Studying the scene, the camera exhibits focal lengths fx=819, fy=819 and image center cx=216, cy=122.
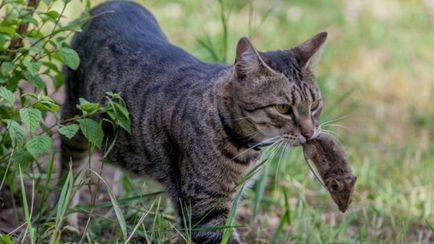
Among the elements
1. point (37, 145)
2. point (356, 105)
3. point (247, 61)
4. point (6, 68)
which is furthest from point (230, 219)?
point (356, 105)

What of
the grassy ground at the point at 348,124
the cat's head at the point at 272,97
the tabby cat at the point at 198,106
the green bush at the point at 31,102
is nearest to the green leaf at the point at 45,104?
the green bush at the point at 31,102

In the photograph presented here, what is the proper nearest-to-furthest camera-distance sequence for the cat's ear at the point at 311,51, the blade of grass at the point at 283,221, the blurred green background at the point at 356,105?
the cat's ear at the point at 311,51
the blade of grass at the point at 283,221
the blurred green background at the point at 356,105

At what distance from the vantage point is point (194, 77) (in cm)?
387

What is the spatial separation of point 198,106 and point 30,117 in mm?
811

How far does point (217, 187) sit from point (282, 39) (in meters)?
3.89

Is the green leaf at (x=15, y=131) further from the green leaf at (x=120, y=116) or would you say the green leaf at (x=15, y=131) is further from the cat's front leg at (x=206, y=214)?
the cat's front leg at (x=206, y=214)

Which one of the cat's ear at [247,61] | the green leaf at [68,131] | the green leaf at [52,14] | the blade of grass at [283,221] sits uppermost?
the green leaf at [52,14]

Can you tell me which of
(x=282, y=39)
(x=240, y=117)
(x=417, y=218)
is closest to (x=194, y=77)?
(x=240, y=117)

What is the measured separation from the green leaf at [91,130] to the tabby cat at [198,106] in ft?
1.33

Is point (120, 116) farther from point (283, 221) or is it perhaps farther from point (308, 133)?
point (283, 221)

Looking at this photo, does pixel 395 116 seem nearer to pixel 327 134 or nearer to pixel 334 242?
pixel 334 242

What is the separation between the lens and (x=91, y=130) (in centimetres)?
342

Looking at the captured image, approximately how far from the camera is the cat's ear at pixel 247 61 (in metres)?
3.42

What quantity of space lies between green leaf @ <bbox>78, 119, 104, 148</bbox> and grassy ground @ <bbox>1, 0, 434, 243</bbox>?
34 centimetres
